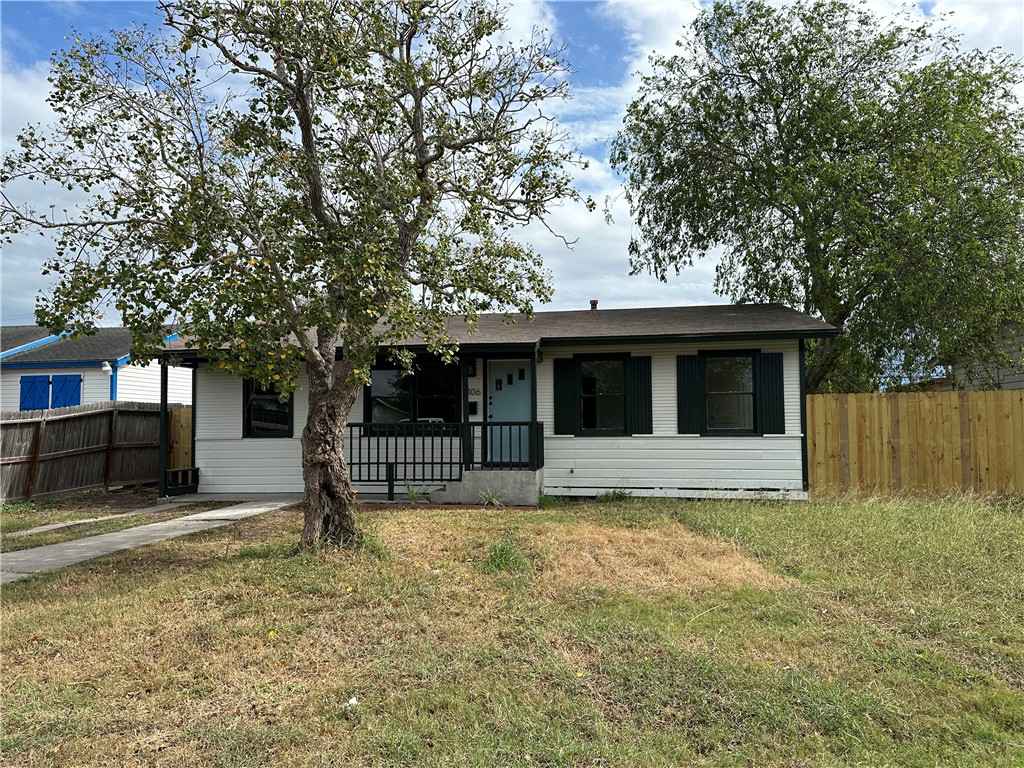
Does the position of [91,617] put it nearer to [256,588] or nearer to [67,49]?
[256,588]

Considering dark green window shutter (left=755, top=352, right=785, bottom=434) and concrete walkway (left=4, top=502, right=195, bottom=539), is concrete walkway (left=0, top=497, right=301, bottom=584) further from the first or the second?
dark green window shutter (left=755, top=352, right=785, bottom=434)

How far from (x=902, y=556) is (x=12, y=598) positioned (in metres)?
8.02

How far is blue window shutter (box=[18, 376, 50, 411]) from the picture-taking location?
746 inches

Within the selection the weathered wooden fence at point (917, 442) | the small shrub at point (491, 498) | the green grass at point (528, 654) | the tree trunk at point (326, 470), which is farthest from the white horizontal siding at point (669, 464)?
the tree trunk at point (326, 470)

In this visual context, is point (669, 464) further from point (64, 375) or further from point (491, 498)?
point (64, 375)

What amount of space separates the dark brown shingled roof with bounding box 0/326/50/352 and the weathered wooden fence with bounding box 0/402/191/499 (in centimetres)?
817

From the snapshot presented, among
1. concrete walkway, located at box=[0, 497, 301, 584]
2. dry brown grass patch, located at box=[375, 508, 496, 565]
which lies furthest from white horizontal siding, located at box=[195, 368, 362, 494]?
dry brown grass patch, located at box=[375, 508, 496, 565]

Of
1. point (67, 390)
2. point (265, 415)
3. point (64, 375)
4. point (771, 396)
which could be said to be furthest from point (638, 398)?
point (64, 375)

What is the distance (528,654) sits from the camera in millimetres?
4270

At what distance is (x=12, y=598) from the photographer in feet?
18.3

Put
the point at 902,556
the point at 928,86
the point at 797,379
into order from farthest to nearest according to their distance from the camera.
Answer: the point at 928,86 < the point at 797,379 < the point at 902,556

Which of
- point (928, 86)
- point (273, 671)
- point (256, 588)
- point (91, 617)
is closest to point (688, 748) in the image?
point (273, 671)

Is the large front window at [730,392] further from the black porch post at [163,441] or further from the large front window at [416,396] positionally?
the black porch post at [163,441]

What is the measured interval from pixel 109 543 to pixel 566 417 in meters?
7.26
